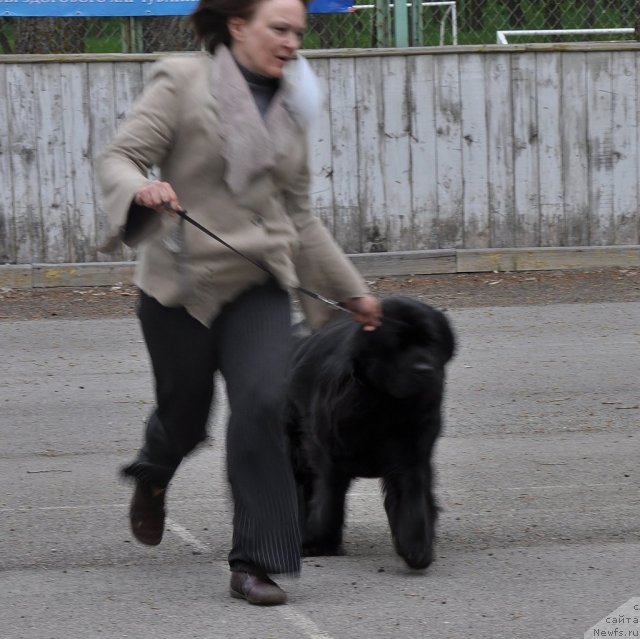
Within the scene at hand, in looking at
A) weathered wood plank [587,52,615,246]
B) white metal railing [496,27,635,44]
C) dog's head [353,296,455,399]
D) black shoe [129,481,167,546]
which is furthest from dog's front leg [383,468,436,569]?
white metal railing [496,27,635,44]

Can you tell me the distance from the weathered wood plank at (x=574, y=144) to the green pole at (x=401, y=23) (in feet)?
4.49

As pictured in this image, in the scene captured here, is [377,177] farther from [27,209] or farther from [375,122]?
[27,209]

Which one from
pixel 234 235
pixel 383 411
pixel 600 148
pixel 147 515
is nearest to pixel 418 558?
pixel 383 411

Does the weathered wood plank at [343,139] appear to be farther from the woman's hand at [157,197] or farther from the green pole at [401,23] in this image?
the woman's hand at [157,197]

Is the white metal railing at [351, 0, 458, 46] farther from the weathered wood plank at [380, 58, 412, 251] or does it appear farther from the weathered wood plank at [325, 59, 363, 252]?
the weathered wood plank at [325, 59, 363, 252]

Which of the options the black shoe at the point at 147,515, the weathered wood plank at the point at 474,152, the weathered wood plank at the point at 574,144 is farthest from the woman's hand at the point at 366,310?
the weathered wood plank at the point at 574,144

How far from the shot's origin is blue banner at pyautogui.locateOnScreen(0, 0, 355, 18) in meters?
11.3

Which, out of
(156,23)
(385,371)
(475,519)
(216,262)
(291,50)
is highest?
(156,23)

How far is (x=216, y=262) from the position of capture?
4086mm

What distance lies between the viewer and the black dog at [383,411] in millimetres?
4289

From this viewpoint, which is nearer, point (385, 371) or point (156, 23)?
point (385, 371)

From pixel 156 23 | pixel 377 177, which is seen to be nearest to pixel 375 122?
pixel 377 177

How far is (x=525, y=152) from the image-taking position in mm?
11648

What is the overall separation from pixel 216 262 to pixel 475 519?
1.71 metres
